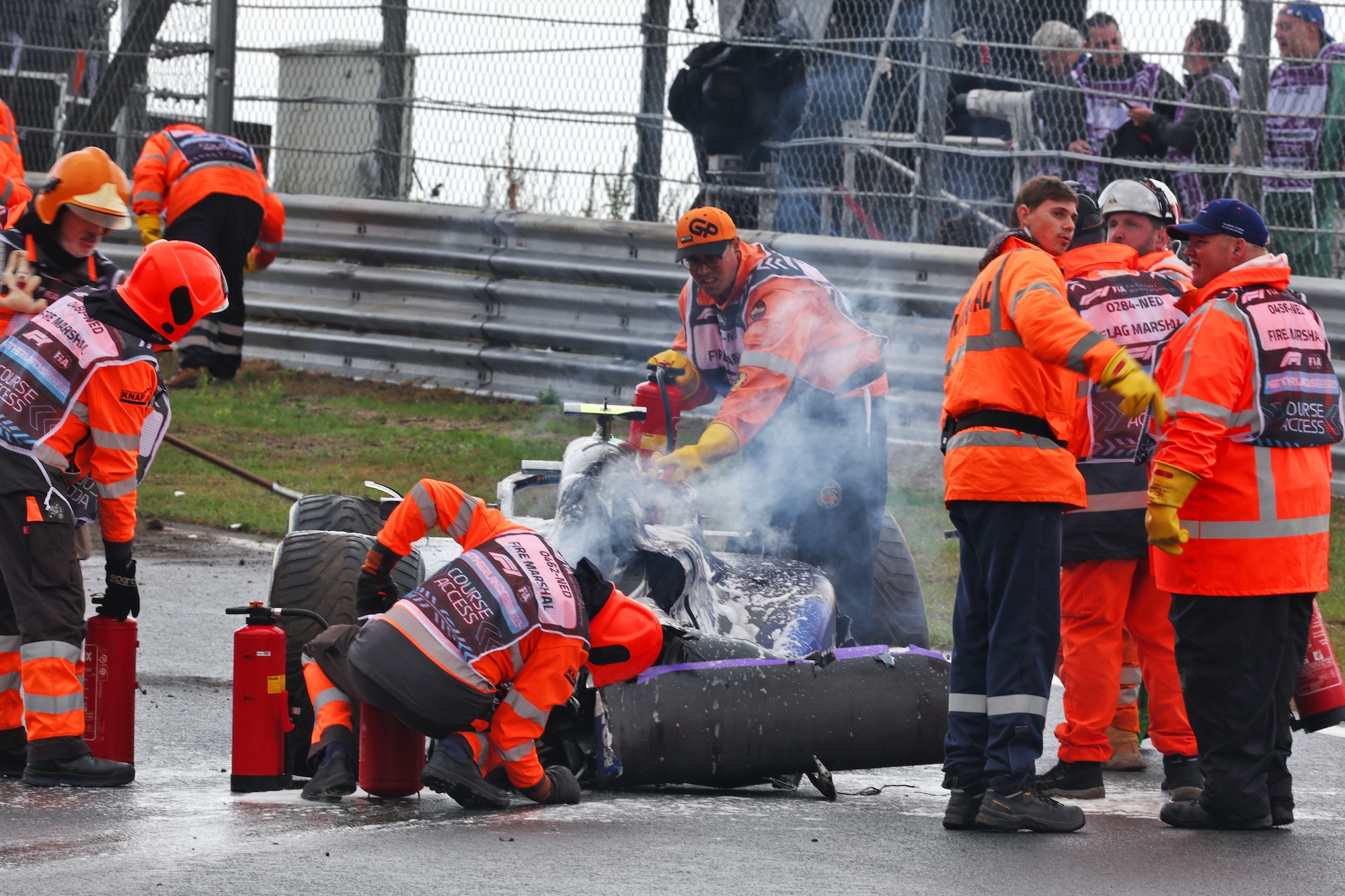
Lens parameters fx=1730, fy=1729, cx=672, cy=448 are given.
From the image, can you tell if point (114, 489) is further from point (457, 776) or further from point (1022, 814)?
point (1022, 814)

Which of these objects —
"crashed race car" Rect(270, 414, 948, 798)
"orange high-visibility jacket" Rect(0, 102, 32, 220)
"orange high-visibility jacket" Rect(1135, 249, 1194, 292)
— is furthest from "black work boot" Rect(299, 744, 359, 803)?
"orange high-visibility jacket" Rect(0, 102, 32, 220)

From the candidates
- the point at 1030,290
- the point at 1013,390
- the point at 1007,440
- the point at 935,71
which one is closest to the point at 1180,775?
the point at 1007,440

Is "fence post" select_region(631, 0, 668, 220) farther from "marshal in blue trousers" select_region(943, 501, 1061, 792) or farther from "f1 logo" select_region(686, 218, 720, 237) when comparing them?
"marshal in blue trousers" select_region(943, 501, 1061, 792)

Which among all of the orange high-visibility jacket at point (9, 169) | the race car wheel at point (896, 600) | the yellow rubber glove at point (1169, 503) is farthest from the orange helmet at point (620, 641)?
the orange high-visibility jacket at point (9, 169)

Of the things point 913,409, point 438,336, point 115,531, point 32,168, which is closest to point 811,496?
point 115,531

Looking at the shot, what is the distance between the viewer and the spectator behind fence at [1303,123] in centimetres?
972

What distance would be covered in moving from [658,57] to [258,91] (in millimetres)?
3421

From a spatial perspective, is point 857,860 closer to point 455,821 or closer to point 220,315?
point 455,821

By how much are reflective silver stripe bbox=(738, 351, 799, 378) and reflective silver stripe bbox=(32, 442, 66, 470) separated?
8.67ft

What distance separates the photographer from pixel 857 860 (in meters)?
4.52

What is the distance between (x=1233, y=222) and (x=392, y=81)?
8.02 metres

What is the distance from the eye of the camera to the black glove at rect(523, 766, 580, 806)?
5.02 m

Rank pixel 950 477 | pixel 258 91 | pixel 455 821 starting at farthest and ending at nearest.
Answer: pixel 258 91, pixel 950 477, pixel 455 821

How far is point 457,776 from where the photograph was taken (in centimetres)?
487
